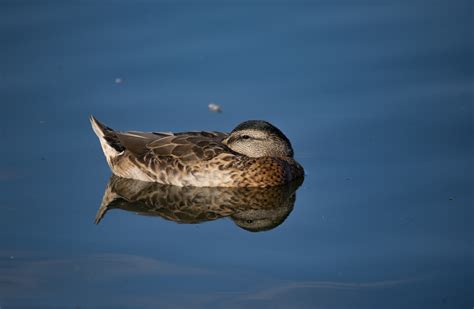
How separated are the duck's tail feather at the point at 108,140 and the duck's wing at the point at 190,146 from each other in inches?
16.2

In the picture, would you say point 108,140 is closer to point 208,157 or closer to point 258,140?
point 208,157

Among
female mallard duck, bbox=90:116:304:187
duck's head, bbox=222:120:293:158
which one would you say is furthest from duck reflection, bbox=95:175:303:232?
duck's head, bbox=222:120:293:158

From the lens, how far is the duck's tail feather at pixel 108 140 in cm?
1398

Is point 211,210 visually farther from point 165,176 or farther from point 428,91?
point 428,91

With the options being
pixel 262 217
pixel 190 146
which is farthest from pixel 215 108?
pixel 262 217

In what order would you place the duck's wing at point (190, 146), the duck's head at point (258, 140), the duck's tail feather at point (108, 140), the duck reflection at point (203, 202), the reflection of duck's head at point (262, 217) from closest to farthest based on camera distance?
the reflection of duck's head at point (262, 217), the duck reflection at point (203, 202), the duck's head at point (258, 140), the duck's wing at point (190, 146), the duck's tail feather at point (108, 140)

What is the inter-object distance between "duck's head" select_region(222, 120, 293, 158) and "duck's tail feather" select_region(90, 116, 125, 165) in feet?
4.72

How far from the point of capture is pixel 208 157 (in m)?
13.7

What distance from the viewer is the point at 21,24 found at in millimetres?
17219

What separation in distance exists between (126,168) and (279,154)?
2047 mm

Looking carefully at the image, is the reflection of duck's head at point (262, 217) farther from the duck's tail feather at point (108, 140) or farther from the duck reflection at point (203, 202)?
the duck's tail feather at point (108, 140)

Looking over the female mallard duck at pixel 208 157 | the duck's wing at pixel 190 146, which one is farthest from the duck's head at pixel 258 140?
the duck's wing at pixel 190 146

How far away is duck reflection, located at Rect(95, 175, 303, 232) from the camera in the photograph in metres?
12.5

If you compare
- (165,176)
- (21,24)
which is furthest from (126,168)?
(21,24)
